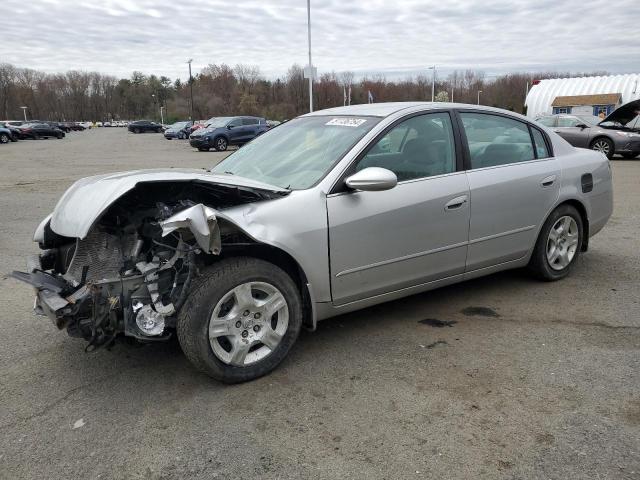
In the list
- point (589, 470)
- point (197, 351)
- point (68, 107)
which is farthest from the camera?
point (68, 107)

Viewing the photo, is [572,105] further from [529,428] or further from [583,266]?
[529,428]

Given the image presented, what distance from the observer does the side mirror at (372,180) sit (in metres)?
3.31

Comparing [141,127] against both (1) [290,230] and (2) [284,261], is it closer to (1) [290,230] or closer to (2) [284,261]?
(2) [284,261]

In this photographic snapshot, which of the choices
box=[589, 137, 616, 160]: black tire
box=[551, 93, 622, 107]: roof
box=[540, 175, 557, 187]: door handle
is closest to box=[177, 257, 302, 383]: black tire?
box=[540, 175, 557, 187]: door handle

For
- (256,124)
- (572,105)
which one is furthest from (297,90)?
(256,124)

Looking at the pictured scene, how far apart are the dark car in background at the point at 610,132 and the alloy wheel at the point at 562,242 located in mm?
13806

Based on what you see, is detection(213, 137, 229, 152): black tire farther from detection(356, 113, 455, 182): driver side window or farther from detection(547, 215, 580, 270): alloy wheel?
detection(356, 113, 455, 182): driver side window

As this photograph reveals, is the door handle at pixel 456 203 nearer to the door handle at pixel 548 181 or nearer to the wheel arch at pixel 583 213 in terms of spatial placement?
the door handle at pixel 548 181

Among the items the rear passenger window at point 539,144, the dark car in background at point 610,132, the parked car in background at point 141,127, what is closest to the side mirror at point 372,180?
the rear passenger window at point 539,144

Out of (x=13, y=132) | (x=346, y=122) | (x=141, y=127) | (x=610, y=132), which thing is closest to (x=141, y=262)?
(x=346, y=122)

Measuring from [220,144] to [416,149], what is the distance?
23713mm

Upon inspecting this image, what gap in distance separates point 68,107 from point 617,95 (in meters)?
117

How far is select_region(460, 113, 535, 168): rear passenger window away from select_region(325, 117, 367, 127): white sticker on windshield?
87cm

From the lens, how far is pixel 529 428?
2705mm
